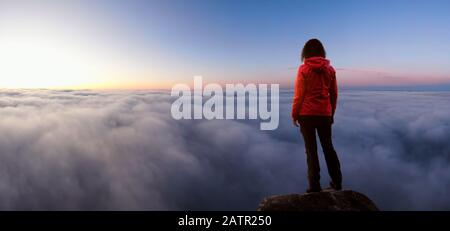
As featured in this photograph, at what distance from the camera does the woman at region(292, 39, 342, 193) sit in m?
4.48

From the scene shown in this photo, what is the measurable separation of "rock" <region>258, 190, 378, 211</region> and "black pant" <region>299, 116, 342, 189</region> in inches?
8.1

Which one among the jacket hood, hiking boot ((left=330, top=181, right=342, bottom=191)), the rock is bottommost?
the rock

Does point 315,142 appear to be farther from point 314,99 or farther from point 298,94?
point 298,94

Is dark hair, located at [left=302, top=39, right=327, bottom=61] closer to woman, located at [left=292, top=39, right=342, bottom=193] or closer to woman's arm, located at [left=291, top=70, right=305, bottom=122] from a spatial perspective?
woman, located at [left=292, top=39, right=342, bottom=193]

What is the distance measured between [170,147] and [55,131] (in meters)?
51.7

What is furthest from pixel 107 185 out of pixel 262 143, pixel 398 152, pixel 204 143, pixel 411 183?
pixel 411 183

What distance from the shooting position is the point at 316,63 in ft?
14.8

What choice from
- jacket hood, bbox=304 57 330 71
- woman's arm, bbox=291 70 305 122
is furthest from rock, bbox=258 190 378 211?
jacket hood, bbox=304 57 330 71

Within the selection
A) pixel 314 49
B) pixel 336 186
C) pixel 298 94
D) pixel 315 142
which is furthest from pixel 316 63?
pixel 336 186

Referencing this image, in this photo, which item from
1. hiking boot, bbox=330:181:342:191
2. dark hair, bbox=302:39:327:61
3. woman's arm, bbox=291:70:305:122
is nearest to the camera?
woman's arm, bbox=291:70:305:122

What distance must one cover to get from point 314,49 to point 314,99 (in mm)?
711

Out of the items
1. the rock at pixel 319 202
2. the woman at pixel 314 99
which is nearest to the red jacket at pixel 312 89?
the woman at pixel 314 99

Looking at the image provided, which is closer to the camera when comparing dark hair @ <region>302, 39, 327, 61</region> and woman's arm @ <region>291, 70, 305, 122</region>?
woman's arm @ <region>291, 70, 305, 122</region>

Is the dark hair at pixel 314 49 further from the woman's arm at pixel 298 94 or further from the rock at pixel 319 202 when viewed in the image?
the rock at pixel 319 202
